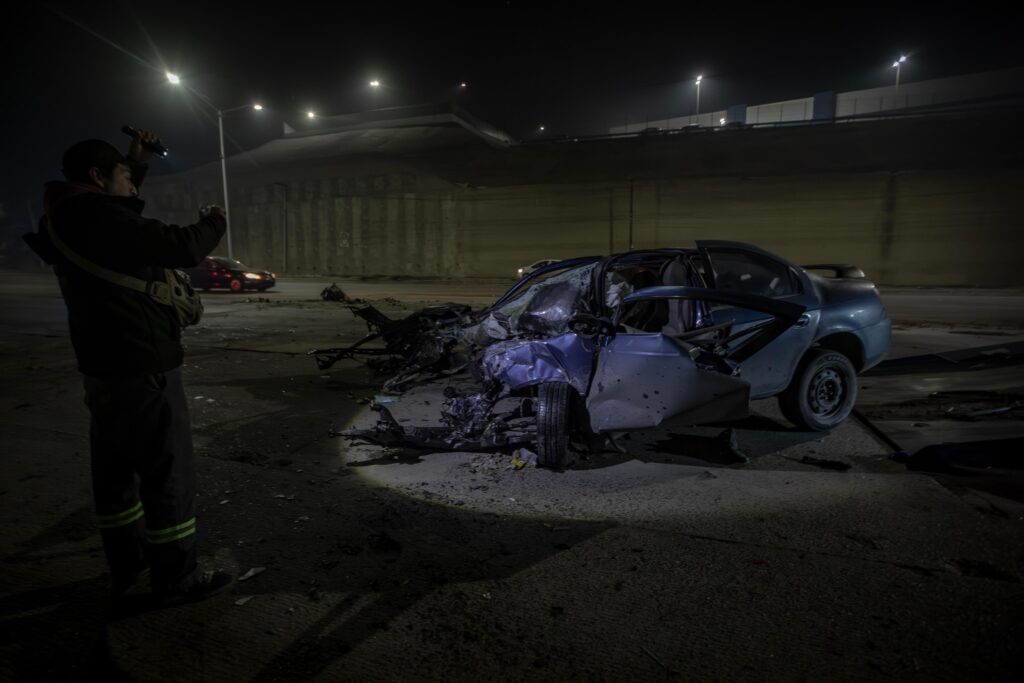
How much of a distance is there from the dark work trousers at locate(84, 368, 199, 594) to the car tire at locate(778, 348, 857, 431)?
14.7 ft

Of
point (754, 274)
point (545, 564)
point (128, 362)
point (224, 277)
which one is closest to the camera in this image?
point (128, 362)

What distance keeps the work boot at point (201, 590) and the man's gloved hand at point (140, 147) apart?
2008mm

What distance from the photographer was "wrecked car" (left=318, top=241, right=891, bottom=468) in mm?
3953

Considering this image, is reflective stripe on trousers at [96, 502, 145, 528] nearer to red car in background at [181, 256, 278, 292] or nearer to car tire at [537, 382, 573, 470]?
car tire at [537, 382, 573, 470]

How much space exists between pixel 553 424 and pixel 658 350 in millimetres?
910

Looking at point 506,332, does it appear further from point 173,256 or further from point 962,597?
point 962,597

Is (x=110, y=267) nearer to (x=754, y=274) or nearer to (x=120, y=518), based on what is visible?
(x=120, y=518)

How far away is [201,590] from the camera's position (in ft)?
8.30

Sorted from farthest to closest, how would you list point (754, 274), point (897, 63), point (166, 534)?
1. point (897, 63)
2. point (754, 274)
3. point (166, 534)

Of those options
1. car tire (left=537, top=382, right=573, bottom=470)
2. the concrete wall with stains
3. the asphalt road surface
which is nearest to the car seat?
the asphalt road surface

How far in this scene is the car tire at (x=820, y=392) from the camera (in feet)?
15.6

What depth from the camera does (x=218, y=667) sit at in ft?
6.90

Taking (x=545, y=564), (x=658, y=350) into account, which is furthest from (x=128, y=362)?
(x=658, y=350)

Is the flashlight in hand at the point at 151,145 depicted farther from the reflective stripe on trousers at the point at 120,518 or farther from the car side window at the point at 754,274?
the car side window at the point at 754,274
